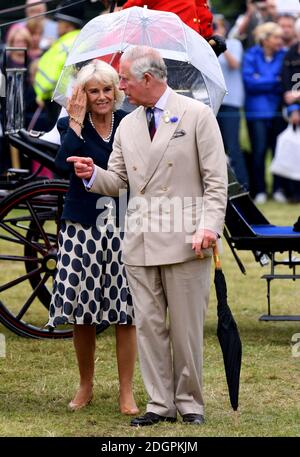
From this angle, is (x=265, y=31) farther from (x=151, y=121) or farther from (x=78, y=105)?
(x=151, y=121)

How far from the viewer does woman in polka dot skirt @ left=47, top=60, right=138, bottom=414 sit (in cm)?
658

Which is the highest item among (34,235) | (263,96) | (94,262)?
(263,96)

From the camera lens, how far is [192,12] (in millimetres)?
8172

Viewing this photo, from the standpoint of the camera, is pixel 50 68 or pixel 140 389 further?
pixel 50 68

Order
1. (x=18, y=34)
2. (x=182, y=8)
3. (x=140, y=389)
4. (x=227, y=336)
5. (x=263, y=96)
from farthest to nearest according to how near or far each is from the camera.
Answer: (x=263, y=96) → (x=18, y=34) → (x=182, y=8) → (x=140, y=389) → (x=227, y=336)

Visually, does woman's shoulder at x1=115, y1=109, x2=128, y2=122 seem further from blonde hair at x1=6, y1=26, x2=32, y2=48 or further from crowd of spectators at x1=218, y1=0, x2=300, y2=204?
crowd of spectators at x1=218, y1=0, x2=300, y2=204

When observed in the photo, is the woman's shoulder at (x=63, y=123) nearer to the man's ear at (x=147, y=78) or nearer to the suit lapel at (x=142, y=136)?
the suit lapel at (x=142, y=136)

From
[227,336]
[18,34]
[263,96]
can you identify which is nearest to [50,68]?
[18,34]

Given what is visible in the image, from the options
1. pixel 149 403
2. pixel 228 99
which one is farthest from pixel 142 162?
pixel 228 99

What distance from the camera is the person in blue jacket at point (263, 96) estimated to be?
15.7 metres

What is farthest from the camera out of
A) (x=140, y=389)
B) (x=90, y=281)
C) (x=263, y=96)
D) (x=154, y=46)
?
(x=263, y=96)

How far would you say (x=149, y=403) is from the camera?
6230mm

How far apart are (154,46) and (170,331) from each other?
2.08m
